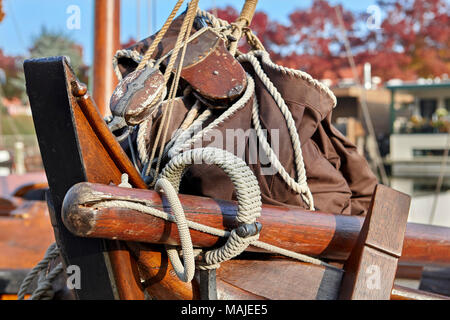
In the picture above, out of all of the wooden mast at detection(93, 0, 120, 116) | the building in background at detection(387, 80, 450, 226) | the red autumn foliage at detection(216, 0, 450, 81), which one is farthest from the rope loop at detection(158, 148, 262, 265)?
the red autumn foliage at detection(216, 0, 450, 81)

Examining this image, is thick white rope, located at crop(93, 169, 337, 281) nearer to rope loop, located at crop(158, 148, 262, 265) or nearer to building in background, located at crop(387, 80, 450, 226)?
rope loop, located at crop(158, 148, 262, 265)

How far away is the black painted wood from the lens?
0.86 m

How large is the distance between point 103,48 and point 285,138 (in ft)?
7.93

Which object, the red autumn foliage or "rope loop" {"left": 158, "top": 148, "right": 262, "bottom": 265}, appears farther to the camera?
the red autumn foliage

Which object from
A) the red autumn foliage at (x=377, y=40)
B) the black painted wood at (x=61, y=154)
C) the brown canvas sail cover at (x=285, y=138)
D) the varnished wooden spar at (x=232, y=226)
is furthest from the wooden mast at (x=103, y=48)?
the red autumn foliage at (x=377, y=40)

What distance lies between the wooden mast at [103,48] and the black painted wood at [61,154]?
7.66 feet

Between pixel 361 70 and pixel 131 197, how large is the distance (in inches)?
653

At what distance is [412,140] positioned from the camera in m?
12.5

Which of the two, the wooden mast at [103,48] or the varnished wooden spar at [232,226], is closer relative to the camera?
the varnished wooden spar at [232,226]

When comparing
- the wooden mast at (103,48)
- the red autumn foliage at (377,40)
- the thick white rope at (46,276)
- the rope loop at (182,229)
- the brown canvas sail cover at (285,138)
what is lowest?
the thick white rope at (46,276)

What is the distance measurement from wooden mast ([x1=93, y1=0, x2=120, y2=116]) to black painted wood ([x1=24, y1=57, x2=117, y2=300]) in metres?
2.34

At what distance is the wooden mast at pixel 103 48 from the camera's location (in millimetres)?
3242

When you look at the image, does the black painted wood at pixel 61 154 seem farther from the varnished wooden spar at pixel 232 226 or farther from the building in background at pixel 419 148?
the building in background at pixel 419 148
